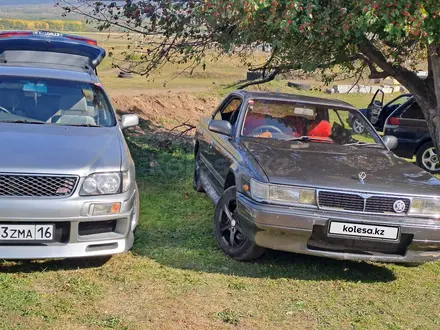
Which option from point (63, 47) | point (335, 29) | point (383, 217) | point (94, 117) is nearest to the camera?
point (383, 217)

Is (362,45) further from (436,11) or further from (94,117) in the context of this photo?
(94,117)

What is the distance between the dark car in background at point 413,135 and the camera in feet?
38.2

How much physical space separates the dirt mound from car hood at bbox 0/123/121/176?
704 cm

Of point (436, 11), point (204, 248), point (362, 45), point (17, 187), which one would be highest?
point (436, 11)

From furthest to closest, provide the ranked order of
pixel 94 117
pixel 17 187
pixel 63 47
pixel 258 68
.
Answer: pixel 258 68
pixel 63 47
pixel 94 117
pixel 17 187

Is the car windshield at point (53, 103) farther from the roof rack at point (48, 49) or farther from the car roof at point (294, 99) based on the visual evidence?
the roof rack at point (48, 49)

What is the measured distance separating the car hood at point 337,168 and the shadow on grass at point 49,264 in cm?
167

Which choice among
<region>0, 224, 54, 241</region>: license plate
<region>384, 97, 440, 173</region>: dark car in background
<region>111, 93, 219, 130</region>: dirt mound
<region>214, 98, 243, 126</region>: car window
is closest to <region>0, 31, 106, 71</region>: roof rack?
<region>214, 98, 243, 126</region>: car window

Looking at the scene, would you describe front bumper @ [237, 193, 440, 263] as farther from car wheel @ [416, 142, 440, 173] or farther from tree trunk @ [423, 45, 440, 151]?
car wheel @ [416, 142, 440, 173]

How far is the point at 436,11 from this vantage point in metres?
6.09

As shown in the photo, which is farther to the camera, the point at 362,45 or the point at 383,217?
the point at 362,45

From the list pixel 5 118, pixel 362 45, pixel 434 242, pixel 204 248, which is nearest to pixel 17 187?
pixel 5 118

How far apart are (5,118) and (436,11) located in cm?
454

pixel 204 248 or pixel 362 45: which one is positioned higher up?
pixel 362 45
